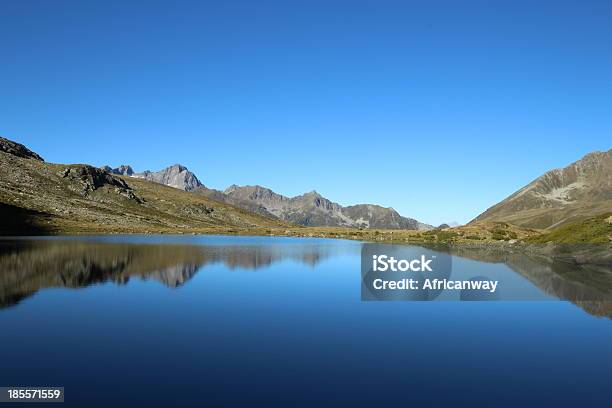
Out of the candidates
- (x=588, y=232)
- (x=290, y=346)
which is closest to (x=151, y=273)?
(x=290, y=346)

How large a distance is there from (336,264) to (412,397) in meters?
65.0

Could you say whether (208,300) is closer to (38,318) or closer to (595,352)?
(38,318)

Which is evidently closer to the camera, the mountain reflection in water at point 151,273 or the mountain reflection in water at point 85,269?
the mountain reflection in water at point 151,273

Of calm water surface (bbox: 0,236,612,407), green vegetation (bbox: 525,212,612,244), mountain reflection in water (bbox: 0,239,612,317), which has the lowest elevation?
calm water surface (bbox: 0,236,612,407)

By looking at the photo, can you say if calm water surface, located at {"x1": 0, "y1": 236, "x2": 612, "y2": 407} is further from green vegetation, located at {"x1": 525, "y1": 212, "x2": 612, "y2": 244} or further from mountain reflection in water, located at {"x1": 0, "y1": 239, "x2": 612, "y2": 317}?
green vegetation, located at {"x1": 525, "y1": 212, "x2": 612, "y2": 244}

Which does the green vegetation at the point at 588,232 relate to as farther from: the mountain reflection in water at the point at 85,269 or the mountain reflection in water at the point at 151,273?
the mountain reflection in water at the point at 85,269

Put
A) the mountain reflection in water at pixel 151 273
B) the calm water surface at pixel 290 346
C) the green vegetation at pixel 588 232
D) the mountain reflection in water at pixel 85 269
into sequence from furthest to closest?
the green vegetation at pixel 588 232 → the mountain reflection in water at pixel 85 269 → the mountain reflection in water at pixel 151 273 → the calm water surface at pixel 290 346

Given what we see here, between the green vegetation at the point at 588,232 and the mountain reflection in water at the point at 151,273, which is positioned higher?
the green vegetation at the point at 588,232

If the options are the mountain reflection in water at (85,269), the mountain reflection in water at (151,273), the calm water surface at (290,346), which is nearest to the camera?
the calm water surface at (290,346)

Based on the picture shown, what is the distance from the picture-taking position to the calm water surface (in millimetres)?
20234

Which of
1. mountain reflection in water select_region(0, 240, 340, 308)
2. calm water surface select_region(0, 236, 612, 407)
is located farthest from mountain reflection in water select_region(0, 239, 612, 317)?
calm water surface select_region(0, 236, 612, 407)

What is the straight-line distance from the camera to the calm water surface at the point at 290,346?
20234 mm

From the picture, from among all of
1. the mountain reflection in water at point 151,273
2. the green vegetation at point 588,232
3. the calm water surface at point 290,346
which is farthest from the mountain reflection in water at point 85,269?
the green vegetation at point 588,232

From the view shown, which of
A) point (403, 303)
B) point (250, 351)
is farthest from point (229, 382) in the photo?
point (403, 303)
